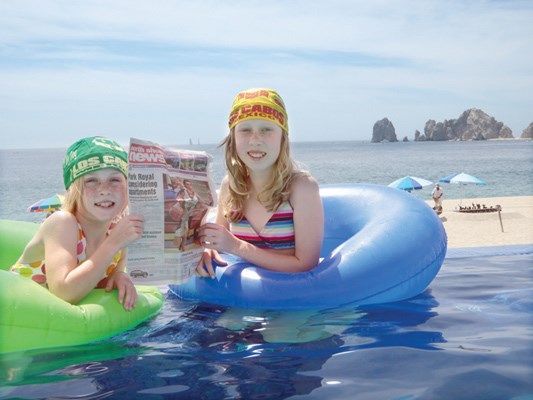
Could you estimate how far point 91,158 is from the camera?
2922 mm

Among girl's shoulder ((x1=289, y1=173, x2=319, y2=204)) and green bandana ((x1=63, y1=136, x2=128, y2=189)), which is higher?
green bandana ((x1=63, y1=136, x2=128, y2=189))

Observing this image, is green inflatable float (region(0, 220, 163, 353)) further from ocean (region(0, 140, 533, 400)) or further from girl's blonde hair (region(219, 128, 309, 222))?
girl's blonde hair (region(219, 128, 309, 222))

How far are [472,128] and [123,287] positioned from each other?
13503 centimetres

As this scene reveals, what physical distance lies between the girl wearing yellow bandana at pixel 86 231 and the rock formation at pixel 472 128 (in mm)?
134207

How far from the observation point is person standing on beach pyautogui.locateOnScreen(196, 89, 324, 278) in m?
3.35

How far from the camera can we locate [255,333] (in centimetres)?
298

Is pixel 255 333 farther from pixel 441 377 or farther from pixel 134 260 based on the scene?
pixel 441 377

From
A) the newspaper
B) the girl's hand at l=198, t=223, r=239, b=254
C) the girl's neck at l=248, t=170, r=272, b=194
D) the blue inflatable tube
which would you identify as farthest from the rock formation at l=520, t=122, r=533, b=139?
the newspaper

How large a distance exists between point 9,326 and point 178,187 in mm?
982

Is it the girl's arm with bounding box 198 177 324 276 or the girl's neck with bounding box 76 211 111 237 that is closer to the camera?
the girl's neck with bounding box 76 211 111 237

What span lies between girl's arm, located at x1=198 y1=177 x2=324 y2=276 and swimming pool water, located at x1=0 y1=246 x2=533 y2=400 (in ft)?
0.97

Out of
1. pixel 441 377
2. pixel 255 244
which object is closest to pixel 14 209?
pixel 255 244

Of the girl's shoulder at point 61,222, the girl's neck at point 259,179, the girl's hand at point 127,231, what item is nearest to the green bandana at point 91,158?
the girl's shoulder at point 61,222

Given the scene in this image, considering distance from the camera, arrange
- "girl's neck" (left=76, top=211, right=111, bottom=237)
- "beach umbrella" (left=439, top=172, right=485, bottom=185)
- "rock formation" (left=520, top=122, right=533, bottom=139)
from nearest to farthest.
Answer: "girl's neck" (left=76, top=211, right=111, bottom=237)
"beach umbrella" (left=439, top=172, right=485, bottom=185)
"rock formation" (left=520, top=122, right=533, bottom=139)
